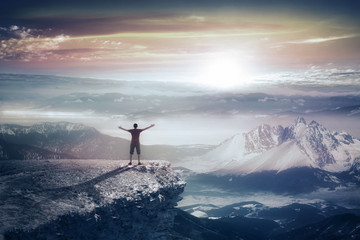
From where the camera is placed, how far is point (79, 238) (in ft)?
105

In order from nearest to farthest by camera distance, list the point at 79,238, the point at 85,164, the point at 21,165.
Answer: the point at 79,238 → the point at 21,165 → the point at 85,164

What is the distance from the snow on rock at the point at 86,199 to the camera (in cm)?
3017

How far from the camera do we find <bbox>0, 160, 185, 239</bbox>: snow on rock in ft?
99.0

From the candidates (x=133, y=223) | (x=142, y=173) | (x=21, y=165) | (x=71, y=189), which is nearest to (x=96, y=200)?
(x=71, y=189)

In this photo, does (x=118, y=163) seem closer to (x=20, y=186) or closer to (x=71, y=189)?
(x=71, y=189)

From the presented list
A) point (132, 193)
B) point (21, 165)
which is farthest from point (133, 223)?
point (21, 165)

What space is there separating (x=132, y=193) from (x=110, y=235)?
557 centimetres

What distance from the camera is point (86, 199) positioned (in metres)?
35.3

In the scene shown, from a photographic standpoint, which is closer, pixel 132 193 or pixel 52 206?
pixel 52 206

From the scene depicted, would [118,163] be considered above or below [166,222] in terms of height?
above

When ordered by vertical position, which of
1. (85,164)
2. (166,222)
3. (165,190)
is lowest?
(166,222)

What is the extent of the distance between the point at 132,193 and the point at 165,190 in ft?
19.9

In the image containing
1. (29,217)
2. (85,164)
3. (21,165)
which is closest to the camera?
(29,217)

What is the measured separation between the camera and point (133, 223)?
38.6m
